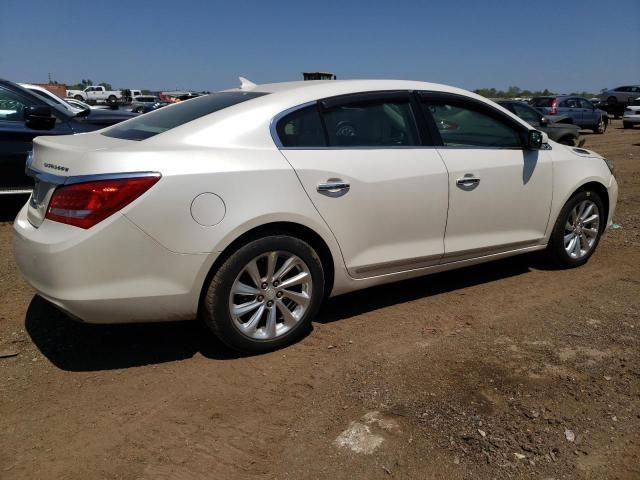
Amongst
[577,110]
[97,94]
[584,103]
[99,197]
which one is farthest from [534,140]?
[97,94]

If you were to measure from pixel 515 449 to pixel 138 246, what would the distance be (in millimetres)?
2044

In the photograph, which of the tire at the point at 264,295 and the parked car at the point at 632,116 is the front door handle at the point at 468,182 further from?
the parked car at the point at 632,116

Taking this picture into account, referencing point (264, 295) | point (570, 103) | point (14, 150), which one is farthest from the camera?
point (570, 103)

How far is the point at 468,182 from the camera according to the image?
4.05 meters

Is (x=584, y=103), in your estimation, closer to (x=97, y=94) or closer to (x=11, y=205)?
(x=11, y=205)

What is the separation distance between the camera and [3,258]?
5191mm

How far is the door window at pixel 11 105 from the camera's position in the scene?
6.29 meters

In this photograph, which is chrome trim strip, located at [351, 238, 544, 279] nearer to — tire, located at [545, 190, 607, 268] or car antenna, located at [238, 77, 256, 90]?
tire, located at [545, 190, 607, 268]

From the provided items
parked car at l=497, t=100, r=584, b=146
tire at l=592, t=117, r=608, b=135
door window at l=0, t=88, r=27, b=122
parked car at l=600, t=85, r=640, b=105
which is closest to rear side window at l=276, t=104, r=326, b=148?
door window at l=0, t=88, r=27, b=122

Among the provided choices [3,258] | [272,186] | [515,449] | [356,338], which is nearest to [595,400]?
[515,449]

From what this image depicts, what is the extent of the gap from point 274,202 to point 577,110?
2217 centimetres

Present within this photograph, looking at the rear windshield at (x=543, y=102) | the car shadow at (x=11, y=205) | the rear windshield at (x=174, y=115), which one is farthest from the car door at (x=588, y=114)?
the rear windshield at (x=174, y=115)

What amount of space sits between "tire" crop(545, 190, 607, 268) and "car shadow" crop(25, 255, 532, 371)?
1.31m

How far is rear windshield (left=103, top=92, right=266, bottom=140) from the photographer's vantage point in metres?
3.51
